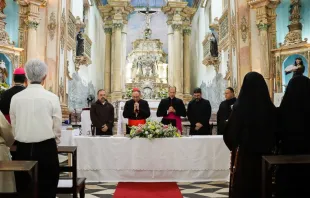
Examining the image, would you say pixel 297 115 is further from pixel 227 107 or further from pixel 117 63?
pixel 117 63

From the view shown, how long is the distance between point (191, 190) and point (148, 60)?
13747mm

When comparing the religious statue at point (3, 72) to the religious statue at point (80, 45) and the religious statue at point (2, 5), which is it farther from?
the religious statue at point (80, 45)

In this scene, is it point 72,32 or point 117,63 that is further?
point 117,63

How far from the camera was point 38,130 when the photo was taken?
10.9 feet

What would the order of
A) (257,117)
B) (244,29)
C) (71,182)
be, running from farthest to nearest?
1. (244,29)
2. (71,182)
3. (257,117)

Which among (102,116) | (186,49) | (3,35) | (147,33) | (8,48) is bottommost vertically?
(102,116)

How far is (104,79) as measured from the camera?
1886 centimetres

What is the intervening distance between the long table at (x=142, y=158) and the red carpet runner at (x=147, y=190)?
0.23 m

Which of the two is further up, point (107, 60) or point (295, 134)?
point (107, 60)

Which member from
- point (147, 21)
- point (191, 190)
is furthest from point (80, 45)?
point (191, 190)

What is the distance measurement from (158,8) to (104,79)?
5.85 meters

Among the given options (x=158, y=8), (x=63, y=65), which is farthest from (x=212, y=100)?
(x=158, y=8)

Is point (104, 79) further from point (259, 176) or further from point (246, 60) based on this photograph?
point (259, 176)

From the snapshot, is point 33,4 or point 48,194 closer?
point 48,194
